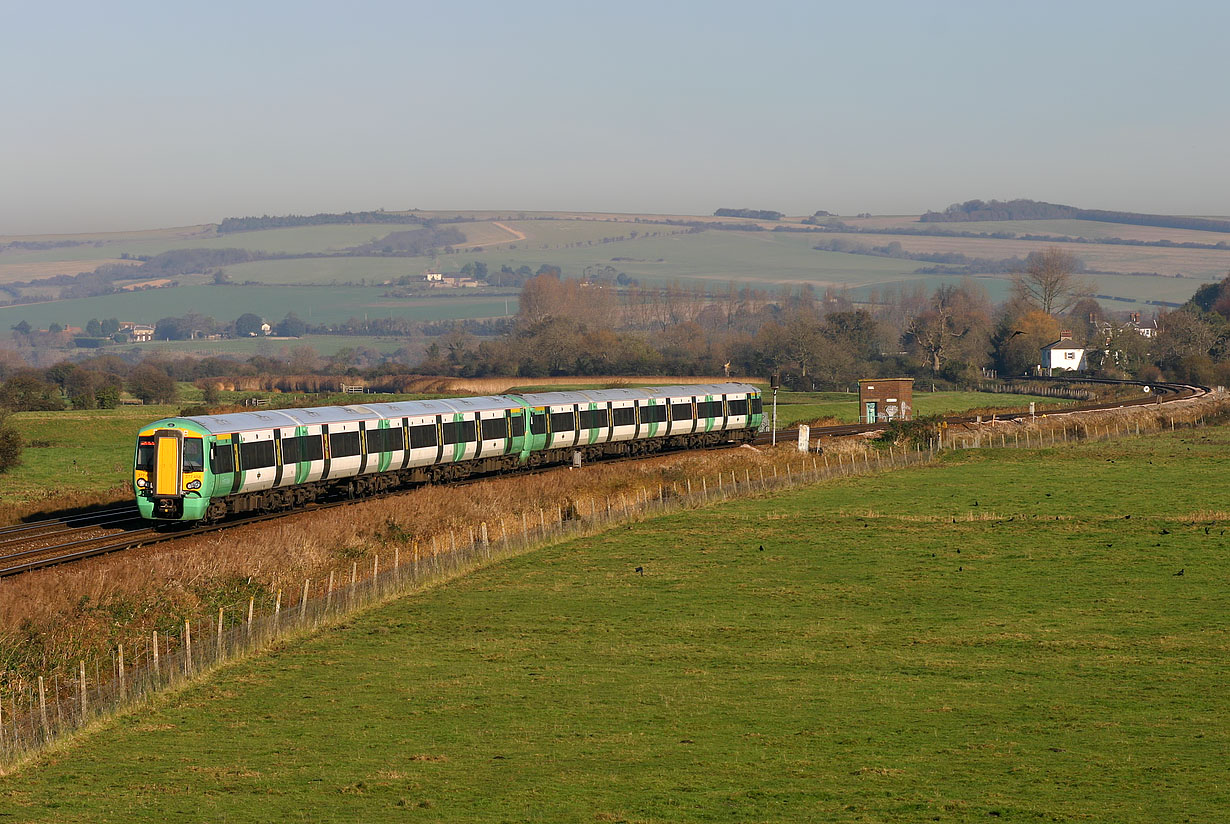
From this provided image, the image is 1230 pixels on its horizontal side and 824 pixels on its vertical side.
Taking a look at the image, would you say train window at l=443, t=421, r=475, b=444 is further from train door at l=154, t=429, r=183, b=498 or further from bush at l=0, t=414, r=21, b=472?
bush at l=0, t=414, r=21, b=472

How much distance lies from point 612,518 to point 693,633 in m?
23.5

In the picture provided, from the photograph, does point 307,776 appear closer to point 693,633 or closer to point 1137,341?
point 693,633

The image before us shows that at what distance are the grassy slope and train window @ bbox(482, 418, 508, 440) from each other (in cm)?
1727

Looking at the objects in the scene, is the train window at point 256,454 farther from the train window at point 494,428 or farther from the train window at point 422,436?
the train window at point 494,428

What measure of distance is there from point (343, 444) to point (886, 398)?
6723 cm

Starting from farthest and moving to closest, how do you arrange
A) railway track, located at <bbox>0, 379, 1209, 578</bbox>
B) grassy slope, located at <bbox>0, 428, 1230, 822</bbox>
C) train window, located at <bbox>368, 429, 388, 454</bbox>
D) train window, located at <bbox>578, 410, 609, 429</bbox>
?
train window, located at <bbox>578, 410, 609, 429</bbox>, train window, located at <bbox>368, 429, 388, 454</bbox>, railway track, located at <bbox>0, 379, 1209, 578</bbox>, grassy slope, located at <bbox>0, 428, 1230, 822</bbox>

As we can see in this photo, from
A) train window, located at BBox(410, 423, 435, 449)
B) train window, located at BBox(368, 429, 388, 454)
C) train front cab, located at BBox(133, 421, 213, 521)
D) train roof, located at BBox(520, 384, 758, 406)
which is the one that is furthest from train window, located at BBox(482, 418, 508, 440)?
train front cab, located at BBox(133, 421, 213, 521)

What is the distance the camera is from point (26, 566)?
40562mm

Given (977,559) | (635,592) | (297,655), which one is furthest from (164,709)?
(977,559)

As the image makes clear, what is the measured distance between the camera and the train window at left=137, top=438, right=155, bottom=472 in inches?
1918

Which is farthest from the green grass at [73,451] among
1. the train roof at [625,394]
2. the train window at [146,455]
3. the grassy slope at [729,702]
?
the grassy slope at [729,702]

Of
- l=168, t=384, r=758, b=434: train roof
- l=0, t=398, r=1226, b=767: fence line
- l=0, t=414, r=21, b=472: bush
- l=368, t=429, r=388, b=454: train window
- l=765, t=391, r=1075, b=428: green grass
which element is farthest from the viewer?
l=765, t=391, r=1075, b=428: green grass

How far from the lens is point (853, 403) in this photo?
146 meters

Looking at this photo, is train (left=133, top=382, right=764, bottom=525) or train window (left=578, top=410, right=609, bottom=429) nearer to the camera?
train (left=133, top=382, right=764, bottom=525)
